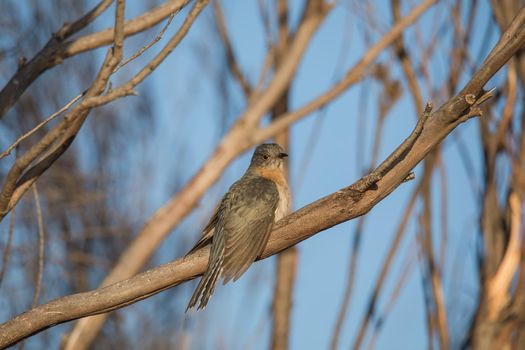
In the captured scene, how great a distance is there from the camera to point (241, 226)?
4.21 m

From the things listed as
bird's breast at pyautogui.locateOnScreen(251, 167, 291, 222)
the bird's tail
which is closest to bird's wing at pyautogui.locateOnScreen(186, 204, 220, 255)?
the bird's tail

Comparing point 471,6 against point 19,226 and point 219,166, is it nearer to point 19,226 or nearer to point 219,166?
point 219,166

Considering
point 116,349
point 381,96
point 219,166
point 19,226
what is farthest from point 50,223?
point 381,96

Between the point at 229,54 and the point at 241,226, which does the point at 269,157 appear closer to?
the point at 241,226

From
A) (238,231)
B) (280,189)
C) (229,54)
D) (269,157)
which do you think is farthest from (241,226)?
(229,54)

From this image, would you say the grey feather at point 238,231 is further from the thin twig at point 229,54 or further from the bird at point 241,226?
the thin twig at point 229,54

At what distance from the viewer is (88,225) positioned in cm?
895

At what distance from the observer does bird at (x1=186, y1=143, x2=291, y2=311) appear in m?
3.82

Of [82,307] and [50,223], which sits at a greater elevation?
[50,223]

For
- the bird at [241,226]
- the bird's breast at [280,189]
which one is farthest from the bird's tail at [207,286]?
the bird's breast at [280,189]

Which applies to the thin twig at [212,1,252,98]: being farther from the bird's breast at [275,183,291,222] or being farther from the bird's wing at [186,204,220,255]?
the bird's wing at [186,204,220,255]

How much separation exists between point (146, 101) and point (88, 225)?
1722 millimetres

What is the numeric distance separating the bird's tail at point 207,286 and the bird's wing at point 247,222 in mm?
55

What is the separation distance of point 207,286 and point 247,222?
1.88ft
